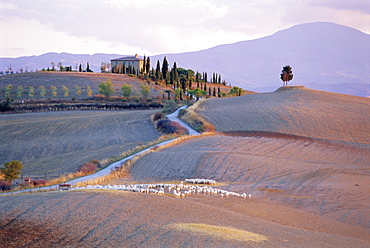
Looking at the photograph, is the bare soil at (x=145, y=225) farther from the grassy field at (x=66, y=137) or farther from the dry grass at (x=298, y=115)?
the dry grass at (x=298, y=115)

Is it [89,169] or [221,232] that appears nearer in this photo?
[221,232]

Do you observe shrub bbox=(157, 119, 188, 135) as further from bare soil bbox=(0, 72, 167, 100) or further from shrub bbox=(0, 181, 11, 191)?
bare soil bbox=(0, 72, 167, 100)

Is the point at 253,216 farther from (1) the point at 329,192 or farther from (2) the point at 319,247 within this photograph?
(1) the point at 329,192

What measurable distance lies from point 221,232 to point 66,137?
40.7 m

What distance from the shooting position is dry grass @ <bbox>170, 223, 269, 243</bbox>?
11234mm

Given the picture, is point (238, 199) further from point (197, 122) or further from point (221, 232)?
point (197, 122)

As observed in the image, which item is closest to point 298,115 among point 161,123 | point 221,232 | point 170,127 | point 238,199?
point 170,127

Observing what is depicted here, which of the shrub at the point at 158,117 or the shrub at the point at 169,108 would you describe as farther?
the shrub at the point at 169,108

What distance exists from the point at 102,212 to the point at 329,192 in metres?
12.7

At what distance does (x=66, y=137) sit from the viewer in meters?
49.8

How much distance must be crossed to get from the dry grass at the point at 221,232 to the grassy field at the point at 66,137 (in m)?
21.3

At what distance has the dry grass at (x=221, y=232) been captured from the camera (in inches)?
442

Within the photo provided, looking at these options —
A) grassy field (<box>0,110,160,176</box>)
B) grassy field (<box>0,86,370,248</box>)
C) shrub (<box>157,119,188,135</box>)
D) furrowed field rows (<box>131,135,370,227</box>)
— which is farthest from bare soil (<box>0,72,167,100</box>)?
furrowed field rows (<box>131,135,370,227</box>)

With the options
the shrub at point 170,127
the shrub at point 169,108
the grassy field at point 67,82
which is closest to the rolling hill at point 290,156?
the shrub at point 170,127
